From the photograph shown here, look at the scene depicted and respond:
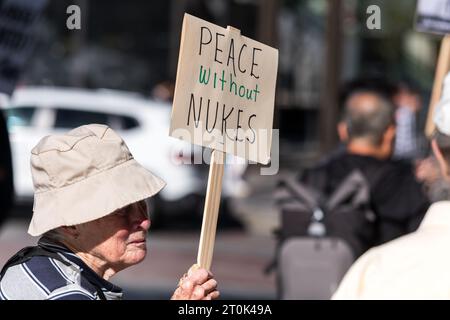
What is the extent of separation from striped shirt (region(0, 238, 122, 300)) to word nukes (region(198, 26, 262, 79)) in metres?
0.65

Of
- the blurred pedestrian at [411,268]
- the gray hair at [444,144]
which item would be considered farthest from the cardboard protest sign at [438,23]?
the blurred pedestrian at [411,268]

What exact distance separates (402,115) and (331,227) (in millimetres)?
12456

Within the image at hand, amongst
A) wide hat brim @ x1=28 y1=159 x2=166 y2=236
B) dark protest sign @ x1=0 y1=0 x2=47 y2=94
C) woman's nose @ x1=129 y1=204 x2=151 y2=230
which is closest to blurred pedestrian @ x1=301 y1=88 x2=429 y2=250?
dark protest sign @ x1=0 y1=0 x2=47 y2=94

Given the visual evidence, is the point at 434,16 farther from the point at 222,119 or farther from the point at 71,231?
the point at 71,231

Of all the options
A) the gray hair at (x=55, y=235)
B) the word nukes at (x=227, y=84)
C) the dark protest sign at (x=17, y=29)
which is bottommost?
the gray hair at (x=55, y=235)

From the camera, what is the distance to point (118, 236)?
3199 millimetres

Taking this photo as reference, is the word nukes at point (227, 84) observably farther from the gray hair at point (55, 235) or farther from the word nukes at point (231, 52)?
the gray hair at point (55, 235)

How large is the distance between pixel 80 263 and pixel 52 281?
0.15 metres

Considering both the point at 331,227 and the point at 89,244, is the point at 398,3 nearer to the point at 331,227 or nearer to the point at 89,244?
the point at 331,227

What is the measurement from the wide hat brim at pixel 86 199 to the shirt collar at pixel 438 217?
0.74 meters

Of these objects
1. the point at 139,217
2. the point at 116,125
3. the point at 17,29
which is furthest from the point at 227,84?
the point at 116,125

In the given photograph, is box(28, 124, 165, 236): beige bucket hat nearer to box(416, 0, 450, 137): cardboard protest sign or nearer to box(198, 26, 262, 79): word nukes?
box(198, 26, 262, 79): word nukes

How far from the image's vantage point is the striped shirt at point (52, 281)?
2945 mm

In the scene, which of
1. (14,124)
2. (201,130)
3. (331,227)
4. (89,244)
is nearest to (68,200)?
(89,244)
